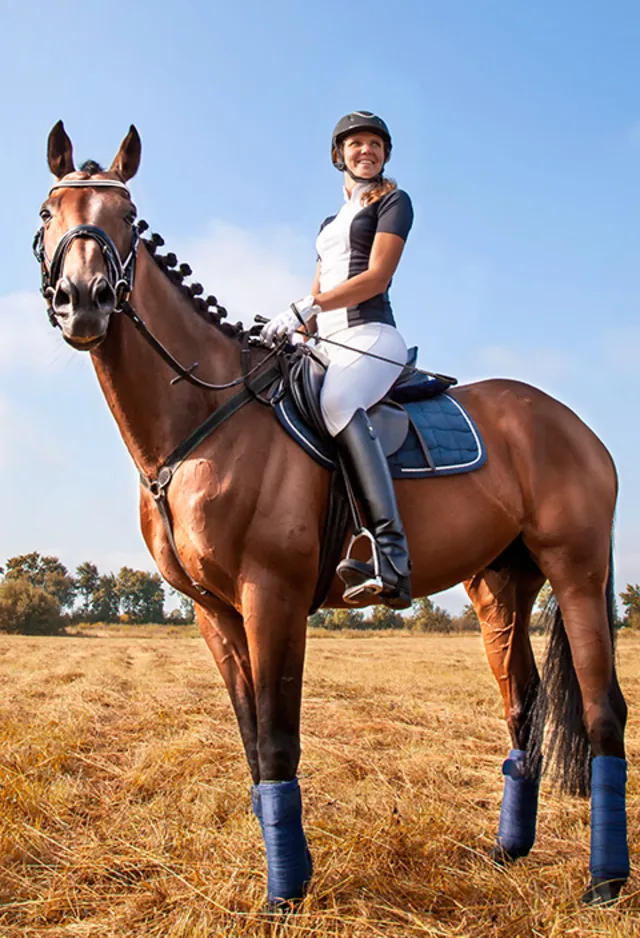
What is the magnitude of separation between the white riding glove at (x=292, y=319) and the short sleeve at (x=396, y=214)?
0.67 meters

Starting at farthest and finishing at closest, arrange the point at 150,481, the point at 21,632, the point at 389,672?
the point at 21,632 → the point at 389,672 → the point at 150,481

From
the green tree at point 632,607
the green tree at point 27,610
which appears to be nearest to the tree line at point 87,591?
the green tree at point 27,610

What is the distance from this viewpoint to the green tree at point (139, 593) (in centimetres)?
7762

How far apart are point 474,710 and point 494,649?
18.3 feet

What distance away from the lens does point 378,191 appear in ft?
13.3

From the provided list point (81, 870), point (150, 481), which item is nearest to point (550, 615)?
point (150, 481)

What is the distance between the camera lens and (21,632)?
170ft

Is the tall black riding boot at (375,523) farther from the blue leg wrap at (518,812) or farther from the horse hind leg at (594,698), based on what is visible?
the blue leg wrap at (518,812)

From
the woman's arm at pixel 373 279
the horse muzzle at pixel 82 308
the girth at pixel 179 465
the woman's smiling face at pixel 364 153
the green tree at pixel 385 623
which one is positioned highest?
the woman's smiling face at pixel 364 153

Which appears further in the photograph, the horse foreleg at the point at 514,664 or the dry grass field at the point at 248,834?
the horse foreleg at the point at 514,664

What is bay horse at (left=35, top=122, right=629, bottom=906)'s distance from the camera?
3189 mm

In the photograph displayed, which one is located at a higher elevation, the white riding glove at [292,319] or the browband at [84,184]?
the browband at [84,184]

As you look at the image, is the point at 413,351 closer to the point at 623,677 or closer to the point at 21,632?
the point at 623,677

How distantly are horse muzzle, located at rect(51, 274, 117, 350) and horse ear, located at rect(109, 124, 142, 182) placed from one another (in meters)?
0.84
